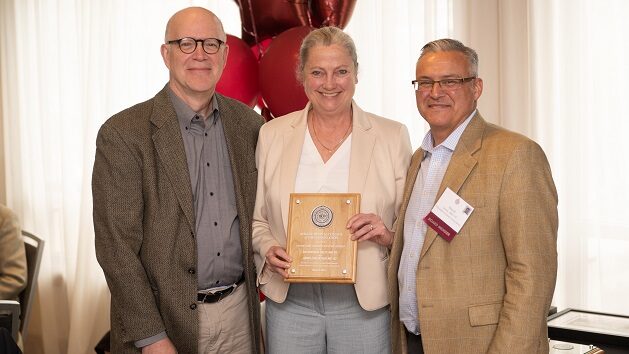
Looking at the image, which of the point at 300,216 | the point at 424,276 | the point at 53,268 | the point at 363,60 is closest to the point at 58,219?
the point at 53,268

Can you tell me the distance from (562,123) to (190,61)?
8.28ft

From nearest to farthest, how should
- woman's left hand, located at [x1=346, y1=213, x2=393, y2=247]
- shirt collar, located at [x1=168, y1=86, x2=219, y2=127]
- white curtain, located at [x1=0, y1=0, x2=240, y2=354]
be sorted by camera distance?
woman's left hand, located at [x1=346, y1=213, x2=393, y2=247] < shirt collar, located at [x1=168, y1=86, x2=219, y2=127] < white curtain, located at [x1=0, y1=0, x2=240, y2=354]

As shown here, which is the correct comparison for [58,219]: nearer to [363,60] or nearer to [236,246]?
[363,60]

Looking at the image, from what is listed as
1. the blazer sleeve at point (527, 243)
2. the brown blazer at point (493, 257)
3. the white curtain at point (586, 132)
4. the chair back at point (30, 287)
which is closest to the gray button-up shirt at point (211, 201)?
the brown blazer at point (493, 257)

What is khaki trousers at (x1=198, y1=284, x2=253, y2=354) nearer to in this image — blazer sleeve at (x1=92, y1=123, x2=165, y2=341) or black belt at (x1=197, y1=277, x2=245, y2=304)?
black belt at (x1=197, y1=277, x2=245, y2=304)

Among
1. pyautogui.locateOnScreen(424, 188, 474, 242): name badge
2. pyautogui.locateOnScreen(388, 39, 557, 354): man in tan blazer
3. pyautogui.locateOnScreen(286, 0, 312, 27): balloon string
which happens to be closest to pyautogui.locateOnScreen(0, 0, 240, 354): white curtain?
pyautogui.locateOnScreen(286, 0, 312, 27): balloon string

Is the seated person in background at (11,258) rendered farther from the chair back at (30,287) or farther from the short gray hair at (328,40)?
the short gray hair at (328,40)

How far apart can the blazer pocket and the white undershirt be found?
2.10 feet

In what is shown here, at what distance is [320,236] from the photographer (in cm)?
262

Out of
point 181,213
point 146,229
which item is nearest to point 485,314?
point 181,213

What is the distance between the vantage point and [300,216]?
2.63 meters

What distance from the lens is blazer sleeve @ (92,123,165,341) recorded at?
2648 mm

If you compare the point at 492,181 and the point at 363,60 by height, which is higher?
the point at 363,60

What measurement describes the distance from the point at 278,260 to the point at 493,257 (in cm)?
72
